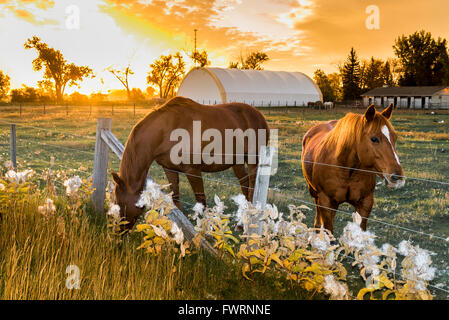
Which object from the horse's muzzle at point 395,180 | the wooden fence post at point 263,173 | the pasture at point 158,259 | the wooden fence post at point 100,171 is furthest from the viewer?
the wooden fence post at point 100,171

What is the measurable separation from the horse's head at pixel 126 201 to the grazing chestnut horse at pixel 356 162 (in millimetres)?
2236

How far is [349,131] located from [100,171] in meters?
3.69

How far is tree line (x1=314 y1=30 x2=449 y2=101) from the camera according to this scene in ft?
225

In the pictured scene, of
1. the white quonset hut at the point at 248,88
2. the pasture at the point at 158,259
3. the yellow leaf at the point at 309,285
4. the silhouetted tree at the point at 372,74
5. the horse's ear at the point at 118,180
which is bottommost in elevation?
the pasture at the point at 158,259

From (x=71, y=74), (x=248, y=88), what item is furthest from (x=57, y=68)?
(x=248, y=88)

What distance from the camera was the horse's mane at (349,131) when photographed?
4.28 m

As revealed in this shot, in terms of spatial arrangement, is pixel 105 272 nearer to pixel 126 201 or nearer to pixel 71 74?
pixel 126 201

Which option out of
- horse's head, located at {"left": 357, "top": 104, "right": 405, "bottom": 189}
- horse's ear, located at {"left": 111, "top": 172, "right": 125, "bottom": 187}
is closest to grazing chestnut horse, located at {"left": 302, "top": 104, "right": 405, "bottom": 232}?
horse's head, located at {"left": 357, "top": 104, "right": 405, "bottom": 189}

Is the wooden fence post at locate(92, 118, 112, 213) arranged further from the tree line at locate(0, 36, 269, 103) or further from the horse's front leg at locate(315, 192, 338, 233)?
the tree line at locate(0, 36, 269, 103)

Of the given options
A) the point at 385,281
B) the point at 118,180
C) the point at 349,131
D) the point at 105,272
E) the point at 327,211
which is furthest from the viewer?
the point at 327,211

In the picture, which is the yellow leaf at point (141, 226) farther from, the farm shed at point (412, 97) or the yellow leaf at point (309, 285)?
the farm shed at point (412, 97)

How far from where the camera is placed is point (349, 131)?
465 cm

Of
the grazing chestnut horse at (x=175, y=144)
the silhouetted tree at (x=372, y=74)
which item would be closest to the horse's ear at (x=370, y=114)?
the grazing chestnut horse at (x=175, y=144)
